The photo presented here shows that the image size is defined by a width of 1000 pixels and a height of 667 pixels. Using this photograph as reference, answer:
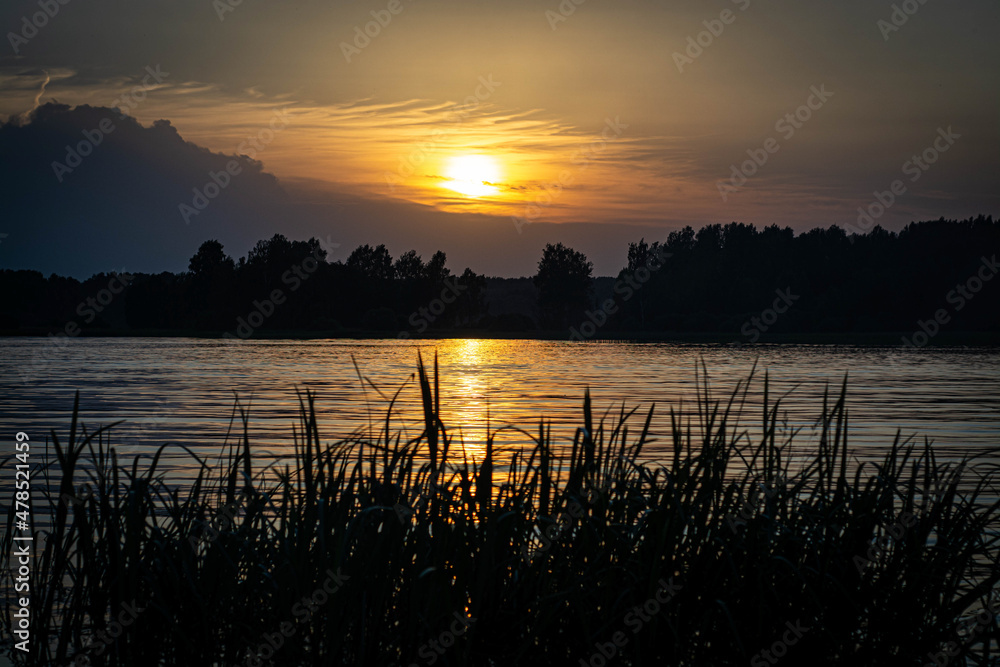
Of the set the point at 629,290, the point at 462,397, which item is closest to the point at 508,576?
the point at 462,397

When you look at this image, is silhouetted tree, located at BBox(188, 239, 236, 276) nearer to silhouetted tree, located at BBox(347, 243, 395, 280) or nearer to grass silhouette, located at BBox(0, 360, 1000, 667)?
silhouetted tree, located at BBox(347, 243, 395, 280)

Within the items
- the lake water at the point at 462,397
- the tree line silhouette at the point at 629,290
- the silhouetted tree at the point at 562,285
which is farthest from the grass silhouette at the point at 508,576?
the silhouetted tree at the point at 562,285

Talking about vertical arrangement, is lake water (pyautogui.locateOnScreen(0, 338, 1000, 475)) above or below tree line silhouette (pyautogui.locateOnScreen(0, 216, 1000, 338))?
below

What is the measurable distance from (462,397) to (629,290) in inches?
4450

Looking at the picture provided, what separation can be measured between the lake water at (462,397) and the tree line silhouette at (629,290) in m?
71.6

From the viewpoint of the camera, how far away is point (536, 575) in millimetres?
4770

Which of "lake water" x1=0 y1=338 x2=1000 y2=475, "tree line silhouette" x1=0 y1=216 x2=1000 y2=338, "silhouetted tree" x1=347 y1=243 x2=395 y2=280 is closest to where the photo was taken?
"lake water" x1=0 y1=338 x2=1000 y2=475

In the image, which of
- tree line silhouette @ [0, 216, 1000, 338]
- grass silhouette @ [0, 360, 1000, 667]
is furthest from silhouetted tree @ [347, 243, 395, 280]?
grass silhouette @ [0, 360, 1000, 667]

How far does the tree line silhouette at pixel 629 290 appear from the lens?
112 m

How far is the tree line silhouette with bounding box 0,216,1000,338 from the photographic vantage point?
11162 centimetres

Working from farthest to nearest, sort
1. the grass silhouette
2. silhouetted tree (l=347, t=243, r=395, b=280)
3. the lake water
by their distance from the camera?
silhouetted tree (l=347, t=243, r=395, b=280) → the lake water → the grass silhouette

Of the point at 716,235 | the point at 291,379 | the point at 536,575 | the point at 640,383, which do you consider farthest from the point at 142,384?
the point at 716,235

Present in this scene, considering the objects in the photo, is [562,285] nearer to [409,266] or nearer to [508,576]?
[409,266]

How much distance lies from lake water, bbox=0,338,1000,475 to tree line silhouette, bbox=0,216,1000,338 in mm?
71589
